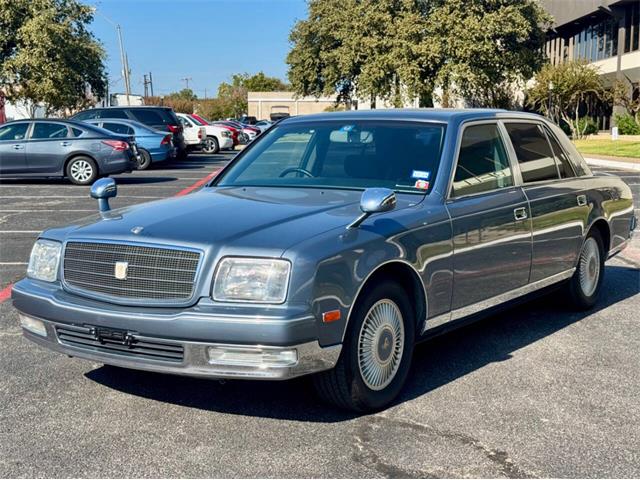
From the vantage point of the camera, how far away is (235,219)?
4.33 m

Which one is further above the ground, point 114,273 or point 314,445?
point 114,273

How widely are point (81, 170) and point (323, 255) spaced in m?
14.9

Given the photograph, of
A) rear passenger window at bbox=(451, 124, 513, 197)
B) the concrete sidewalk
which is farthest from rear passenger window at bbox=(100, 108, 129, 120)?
rear passenger window at bbox=(451, 124, 513, 197)

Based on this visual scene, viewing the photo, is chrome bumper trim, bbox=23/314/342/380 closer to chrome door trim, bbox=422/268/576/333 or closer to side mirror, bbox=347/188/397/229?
side mirror, bbox=347/188/397/229

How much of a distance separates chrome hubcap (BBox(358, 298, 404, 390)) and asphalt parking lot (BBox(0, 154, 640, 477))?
8.5 inches

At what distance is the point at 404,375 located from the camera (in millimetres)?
4570

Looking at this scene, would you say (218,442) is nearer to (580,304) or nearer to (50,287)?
(50,287)

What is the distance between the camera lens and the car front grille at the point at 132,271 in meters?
3.98

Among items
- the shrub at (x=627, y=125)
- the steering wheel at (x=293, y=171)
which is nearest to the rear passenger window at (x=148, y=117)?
the steering wheel at (x=293, y=171)

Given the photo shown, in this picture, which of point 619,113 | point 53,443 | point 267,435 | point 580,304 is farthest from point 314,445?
point 619,113

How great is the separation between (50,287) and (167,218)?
777 mm

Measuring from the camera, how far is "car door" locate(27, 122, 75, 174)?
1766 cm

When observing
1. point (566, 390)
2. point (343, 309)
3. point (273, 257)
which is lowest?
point (566, 390)

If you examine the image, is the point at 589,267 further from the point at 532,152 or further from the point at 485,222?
the point at 485,222
